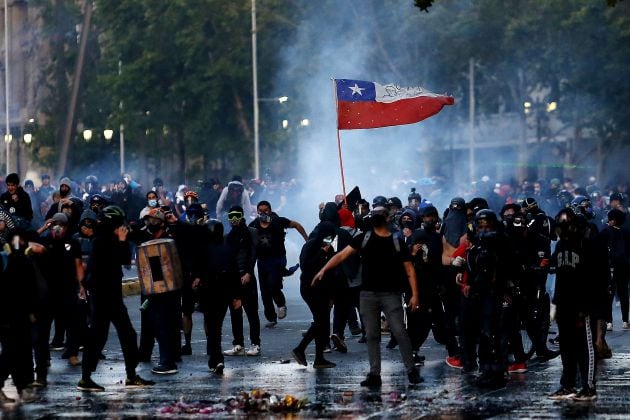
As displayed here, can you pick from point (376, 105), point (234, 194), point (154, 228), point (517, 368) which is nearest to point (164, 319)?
point (154, 228)

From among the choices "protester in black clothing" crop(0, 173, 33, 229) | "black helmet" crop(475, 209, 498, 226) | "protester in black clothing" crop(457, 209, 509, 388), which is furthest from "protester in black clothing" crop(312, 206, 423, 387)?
"protester in black clothing" crop(0, 173, 33, 229)

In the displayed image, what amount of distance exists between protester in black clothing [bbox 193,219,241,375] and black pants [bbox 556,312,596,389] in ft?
11.7

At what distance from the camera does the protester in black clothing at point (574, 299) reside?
45.9ft

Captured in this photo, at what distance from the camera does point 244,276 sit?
717 inches

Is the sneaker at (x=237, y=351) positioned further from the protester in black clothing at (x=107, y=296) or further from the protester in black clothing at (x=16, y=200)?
the protester in black clothing at (x=16, y=200)

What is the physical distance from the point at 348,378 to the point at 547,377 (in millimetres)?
1802

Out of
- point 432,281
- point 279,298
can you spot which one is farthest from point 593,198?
point 432,281

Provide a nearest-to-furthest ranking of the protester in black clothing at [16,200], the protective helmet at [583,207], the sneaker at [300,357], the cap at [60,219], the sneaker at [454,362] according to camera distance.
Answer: the sneaker at [454,362], the cap at [60,219], the sneaker at [300,357], the protective helmet at [583,207], the protester in black clothing at [16,200]

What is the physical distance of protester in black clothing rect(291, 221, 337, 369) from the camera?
16.8m

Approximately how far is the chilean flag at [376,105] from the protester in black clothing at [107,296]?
713 cm

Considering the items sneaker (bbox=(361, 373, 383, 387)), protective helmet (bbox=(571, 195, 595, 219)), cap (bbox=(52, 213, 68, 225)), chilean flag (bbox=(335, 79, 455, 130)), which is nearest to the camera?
sneaker (bbox=(361, 373, 383, 387))

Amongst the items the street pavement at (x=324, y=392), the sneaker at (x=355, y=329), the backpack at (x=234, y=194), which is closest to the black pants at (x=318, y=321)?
the street pavement at (x=324, y=392)

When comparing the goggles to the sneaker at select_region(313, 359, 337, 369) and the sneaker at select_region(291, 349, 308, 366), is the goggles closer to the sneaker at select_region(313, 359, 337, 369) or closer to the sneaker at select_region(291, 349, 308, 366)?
the sneaker at select_region(291, 349, 308, 366)

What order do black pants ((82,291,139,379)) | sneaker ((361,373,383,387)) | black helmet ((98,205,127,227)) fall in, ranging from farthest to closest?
1. black helmet ((98,205,127,227))
2. black pants ((82,291,139,379))
3. sneaker ((361,373,383,387))
